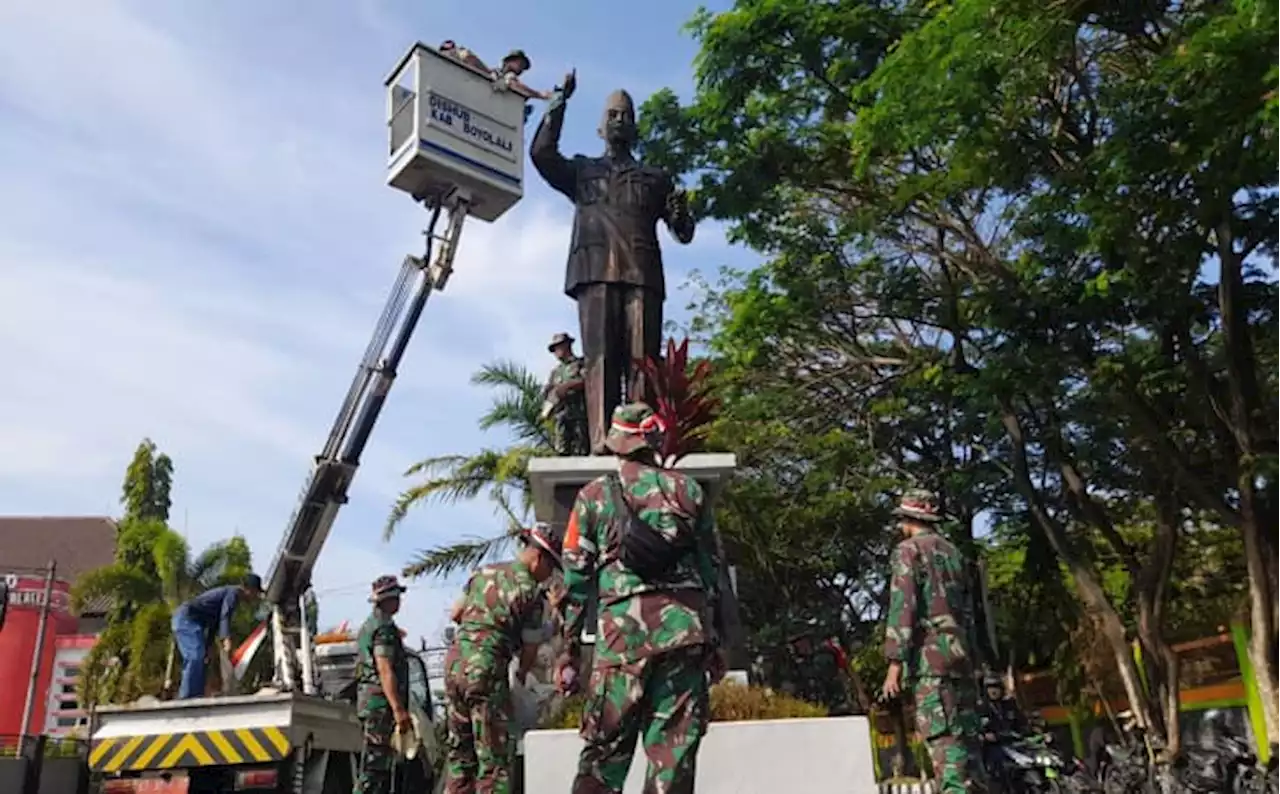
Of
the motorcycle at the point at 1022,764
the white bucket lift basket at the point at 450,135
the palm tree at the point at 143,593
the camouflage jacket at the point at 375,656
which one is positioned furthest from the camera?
the palm tree at the point at 143,593

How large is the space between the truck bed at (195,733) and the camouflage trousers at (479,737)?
1.87 meters

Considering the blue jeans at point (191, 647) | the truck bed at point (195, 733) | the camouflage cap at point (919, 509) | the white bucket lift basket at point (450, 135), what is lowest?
the truck bed at point (195, 733)

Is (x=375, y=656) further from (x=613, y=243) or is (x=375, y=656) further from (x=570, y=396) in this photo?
(x=613, y=243)

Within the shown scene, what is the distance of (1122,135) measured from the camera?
922cm

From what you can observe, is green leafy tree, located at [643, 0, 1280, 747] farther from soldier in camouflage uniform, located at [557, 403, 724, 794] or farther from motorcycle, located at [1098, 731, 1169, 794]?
soldier in camouflage uniform, located at [557, 403, 724, 794]

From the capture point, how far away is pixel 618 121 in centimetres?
805

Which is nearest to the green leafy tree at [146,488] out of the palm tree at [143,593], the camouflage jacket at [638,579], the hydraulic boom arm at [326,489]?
the palm tree at [143,593]

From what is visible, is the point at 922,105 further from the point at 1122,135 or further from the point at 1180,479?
the point at 1180,479

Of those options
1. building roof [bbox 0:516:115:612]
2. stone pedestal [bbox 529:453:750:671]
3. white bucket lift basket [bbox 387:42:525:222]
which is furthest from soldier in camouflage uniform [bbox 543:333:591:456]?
building roof [bbox 0:516:115:612]

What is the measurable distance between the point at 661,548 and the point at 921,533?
206 cm

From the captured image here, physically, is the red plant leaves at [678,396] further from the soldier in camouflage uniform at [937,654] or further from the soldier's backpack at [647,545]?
the soldier's backpack at [647,545]

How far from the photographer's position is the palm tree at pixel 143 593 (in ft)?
67.3

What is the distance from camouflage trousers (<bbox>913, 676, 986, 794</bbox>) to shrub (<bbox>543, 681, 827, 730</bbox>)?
0.67 m

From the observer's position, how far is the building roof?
119 ft
